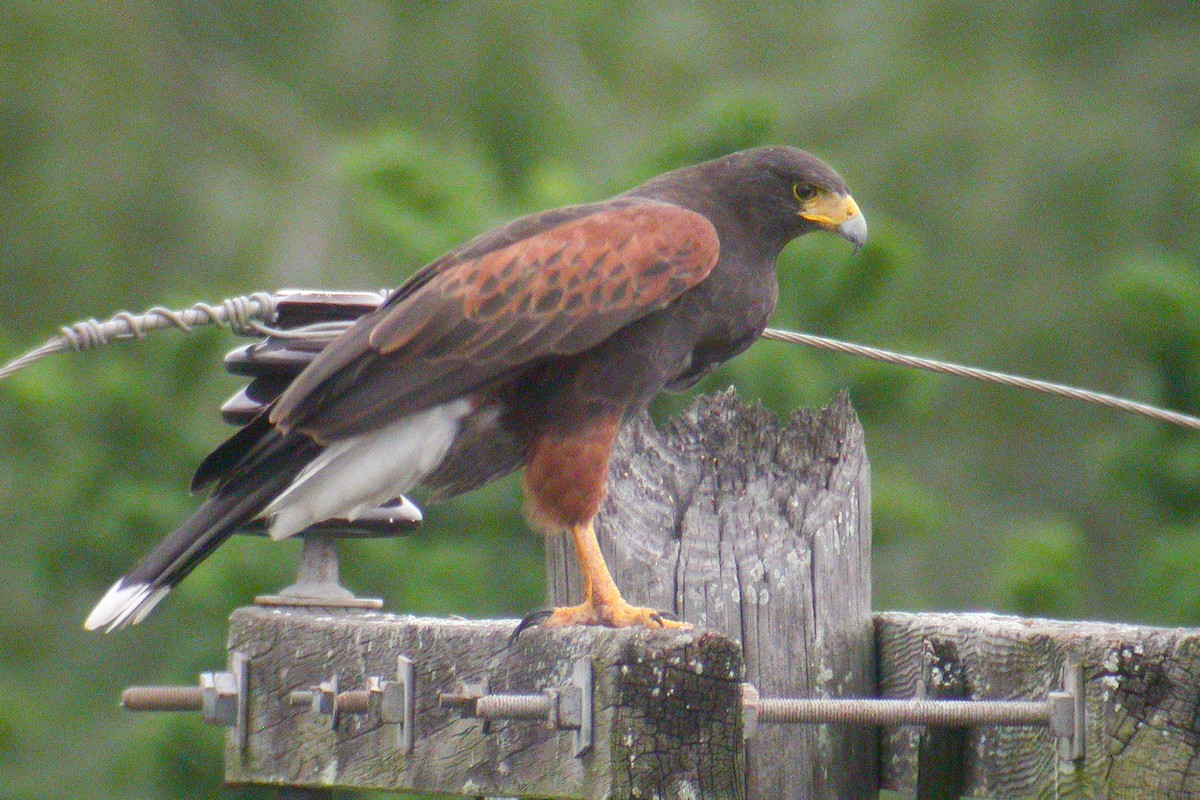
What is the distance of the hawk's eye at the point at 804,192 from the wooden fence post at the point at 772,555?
3.17 feet

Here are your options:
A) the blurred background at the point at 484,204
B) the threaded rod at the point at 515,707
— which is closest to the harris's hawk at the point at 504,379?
the threaded rod at the point at 515,707

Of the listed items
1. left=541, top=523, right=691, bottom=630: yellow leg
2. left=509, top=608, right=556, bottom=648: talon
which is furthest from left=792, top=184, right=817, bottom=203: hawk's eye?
left=509, top=608, right=556, bottom=648: talon

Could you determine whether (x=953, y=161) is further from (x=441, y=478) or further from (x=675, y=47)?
(x=441, y=478)

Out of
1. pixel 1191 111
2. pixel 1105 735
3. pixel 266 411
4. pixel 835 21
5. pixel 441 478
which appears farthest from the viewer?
pixel 835 21

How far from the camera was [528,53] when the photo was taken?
1173cm

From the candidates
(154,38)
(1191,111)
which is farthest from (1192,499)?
(154,38)

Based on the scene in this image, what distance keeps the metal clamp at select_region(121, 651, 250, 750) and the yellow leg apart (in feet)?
2.04

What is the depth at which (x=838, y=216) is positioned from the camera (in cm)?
427

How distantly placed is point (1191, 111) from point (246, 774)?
962 cm

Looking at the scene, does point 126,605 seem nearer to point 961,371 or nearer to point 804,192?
point 961,371

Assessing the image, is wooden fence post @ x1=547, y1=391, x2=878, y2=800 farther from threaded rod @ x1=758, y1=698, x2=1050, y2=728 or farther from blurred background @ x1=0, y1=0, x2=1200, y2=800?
blurred background @ x1=0, y1=0, x2=1200, y2=800

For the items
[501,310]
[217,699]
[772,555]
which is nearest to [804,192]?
[501,310]

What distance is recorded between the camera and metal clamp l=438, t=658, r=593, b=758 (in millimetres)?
2482

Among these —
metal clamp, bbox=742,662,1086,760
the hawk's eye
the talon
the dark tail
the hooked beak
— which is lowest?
metal clamp, bbox=742,662,1086,760
